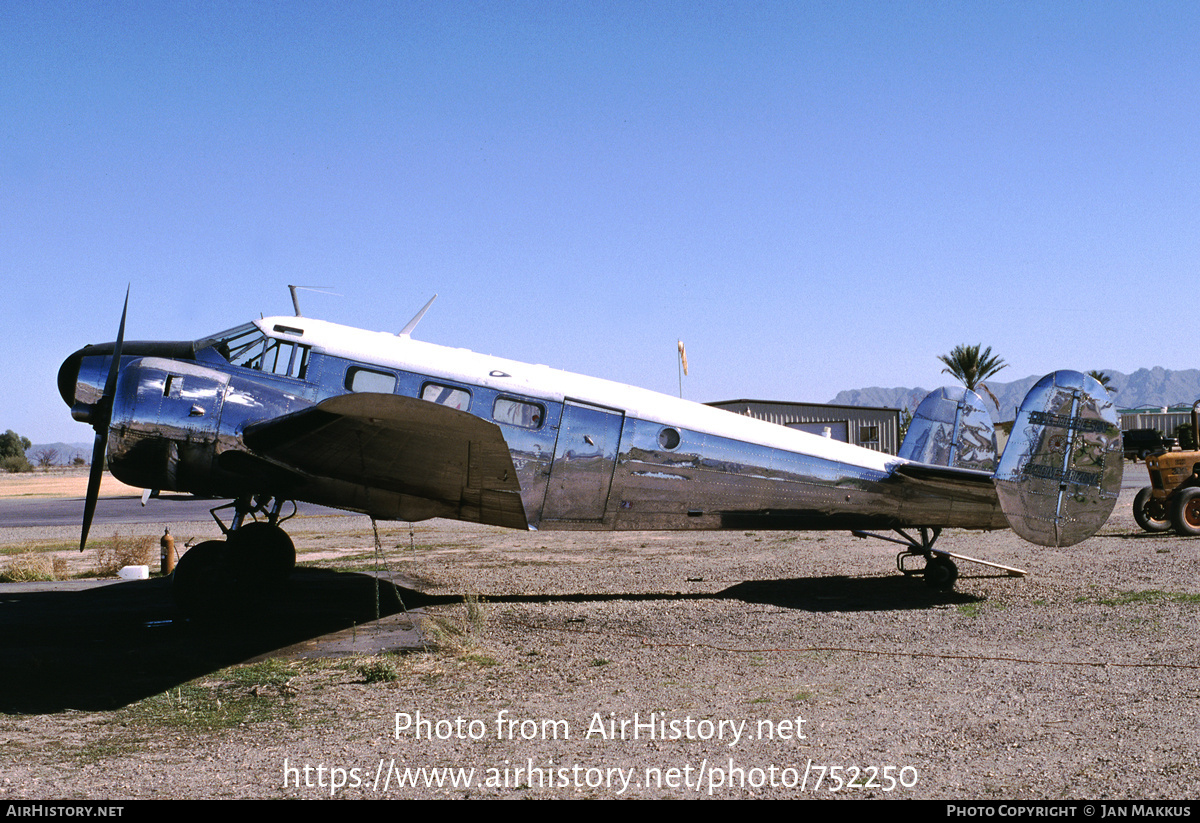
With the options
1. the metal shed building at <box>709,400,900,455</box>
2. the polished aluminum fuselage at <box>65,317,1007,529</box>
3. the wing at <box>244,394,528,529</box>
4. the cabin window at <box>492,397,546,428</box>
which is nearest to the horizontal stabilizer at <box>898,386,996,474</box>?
the polished aluminum fuselage at <box>65,317,1007,529</box>

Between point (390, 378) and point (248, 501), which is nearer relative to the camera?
point (390, 378)

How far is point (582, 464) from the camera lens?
8.73 m

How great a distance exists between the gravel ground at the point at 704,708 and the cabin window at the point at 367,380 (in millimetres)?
2652

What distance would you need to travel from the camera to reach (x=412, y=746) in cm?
491

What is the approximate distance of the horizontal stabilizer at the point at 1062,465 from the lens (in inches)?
340

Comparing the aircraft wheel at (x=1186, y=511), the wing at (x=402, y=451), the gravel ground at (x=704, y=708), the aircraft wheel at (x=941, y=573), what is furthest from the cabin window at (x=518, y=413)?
the aircraft wheel at (x=1186, y=511)

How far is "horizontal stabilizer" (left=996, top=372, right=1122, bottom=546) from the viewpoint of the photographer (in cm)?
864

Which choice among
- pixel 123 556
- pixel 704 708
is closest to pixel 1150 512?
pixel 704 708

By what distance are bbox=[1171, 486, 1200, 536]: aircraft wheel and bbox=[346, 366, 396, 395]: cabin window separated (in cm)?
1446

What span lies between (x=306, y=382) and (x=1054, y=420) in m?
8.50

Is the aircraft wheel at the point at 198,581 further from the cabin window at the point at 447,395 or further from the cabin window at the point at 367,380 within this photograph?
the cabin window at the point at 447,395

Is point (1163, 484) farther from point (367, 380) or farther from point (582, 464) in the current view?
point (367, 380)

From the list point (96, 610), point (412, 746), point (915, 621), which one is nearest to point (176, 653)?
point (96, 610)
